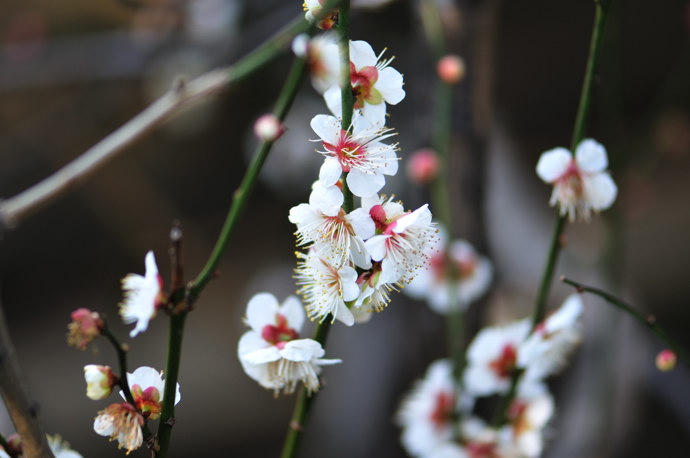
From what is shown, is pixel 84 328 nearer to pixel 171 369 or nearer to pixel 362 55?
pixel 171 369

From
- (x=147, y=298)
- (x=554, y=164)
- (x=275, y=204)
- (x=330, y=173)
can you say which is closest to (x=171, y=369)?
(x=147, y=298)

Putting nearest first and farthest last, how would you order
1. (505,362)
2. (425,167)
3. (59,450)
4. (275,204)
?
(59,450), (505,362), (425,167), (275,204)

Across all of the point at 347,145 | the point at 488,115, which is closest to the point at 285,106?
the point at 347,145

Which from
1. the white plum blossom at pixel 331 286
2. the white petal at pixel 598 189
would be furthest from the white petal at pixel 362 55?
the white petal at pixel 598 189

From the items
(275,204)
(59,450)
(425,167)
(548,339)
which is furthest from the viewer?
(275,204)

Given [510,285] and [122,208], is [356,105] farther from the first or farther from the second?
[122,208]

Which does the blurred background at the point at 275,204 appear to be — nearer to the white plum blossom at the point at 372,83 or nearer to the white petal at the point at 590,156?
the white petal at the point at 590,156
